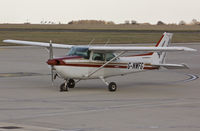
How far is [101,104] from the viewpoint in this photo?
16.3 meters

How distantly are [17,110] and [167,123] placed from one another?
164 inches

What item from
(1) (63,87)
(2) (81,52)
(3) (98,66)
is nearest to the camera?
(1) (63,87)

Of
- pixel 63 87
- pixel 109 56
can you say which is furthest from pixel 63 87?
pixel 109 56

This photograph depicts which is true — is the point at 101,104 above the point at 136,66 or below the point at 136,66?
below

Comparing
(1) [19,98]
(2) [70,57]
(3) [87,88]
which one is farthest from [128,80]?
(1) [19,98]

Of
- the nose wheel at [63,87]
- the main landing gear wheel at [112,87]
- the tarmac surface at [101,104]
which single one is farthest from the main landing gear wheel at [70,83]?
the main landing gear wheel at [112,87]

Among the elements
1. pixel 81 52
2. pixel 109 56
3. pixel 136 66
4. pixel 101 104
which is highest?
pixel 81 52

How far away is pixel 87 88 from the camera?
67.6 feet

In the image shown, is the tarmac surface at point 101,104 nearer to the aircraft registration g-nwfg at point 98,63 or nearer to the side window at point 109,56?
the aircraft registration g-nwfg at point 98,63

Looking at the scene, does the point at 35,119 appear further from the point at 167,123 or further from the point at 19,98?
the point at 19,98

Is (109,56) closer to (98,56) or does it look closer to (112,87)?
(98,56)

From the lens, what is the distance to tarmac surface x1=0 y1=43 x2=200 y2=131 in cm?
1260

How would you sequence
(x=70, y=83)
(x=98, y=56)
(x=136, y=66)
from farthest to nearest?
(x=136, y=66) < (x=70, y=83) < (x=98, y=56)

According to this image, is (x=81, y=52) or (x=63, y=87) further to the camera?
(x=81, y=52)
